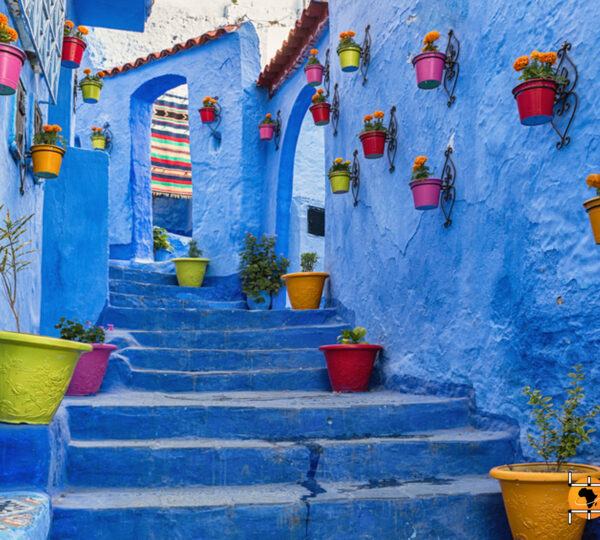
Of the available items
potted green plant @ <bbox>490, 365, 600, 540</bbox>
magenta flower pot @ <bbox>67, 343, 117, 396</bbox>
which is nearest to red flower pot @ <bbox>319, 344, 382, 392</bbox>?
magenta flower pot @ <bbox>67, 343, 117, 396</bbox>

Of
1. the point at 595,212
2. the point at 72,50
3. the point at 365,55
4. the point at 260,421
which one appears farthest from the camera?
the point at 365,55

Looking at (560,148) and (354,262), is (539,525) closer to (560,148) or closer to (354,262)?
(560,148)

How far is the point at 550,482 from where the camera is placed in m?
2.54

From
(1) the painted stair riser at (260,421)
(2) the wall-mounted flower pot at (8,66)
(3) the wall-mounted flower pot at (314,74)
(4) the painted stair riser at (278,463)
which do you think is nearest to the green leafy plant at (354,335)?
(1) the painted stair riser at (260,421)

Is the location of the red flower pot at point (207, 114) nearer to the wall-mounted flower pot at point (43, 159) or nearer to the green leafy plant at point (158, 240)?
the green leafy plant at point (158, 240)

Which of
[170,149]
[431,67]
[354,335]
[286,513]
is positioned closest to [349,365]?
[354,335]

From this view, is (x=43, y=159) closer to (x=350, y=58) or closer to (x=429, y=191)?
(x=429, y=191)

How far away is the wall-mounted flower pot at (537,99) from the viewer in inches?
118

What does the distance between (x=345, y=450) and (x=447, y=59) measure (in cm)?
254

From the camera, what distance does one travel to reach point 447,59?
4.27 metres

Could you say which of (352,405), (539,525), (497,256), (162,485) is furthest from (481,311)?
(162,485)

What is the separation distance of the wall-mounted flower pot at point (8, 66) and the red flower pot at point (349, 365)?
8.97 feet

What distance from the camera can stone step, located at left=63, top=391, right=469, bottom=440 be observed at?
3.49 metres

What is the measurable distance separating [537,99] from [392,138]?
6.99ft
